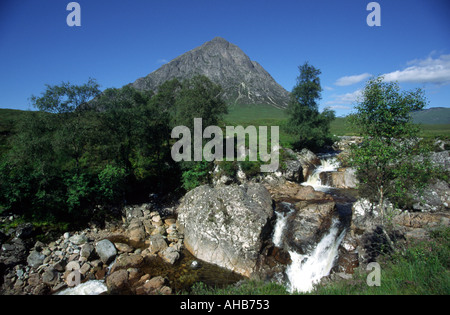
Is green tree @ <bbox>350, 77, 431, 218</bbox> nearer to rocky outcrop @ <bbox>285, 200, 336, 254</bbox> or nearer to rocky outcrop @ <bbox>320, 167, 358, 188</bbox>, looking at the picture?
rocky outcrop @ <bbox>285, 200, 336, 254</bbox>

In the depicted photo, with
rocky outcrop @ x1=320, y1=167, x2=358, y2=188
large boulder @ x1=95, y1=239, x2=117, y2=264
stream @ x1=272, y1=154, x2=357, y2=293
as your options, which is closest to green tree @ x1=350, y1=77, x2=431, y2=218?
stream @ x1=272, y1=154, x2=357, y2=293

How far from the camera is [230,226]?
60.7ft

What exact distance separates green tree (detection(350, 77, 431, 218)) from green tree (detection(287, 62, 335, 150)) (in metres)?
31.1

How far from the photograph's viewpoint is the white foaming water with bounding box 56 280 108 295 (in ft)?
46.8

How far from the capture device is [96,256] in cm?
1803

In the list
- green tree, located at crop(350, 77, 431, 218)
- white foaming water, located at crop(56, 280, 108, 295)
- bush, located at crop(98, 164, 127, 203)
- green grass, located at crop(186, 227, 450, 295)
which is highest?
green tree, located at crop(350, 77, 431, 218)

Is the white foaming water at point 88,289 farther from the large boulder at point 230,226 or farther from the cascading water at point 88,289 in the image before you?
the large boulder at point 230,226

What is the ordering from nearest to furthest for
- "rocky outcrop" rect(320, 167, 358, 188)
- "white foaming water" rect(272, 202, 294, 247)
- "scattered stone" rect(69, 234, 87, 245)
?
"white foaming water" rect(272, 202, 294, 247), "scattered stone" rect(69, 234, 87, 245), "rocky outcrop" rect(320, 167, 358, 188)

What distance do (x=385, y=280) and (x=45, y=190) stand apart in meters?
28.5

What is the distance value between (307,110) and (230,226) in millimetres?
33851

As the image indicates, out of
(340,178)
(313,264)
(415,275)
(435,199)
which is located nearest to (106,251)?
(313,264)

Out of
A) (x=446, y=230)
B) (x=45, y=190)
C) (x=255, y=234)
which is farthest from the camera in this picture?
(x=45, y=190)
